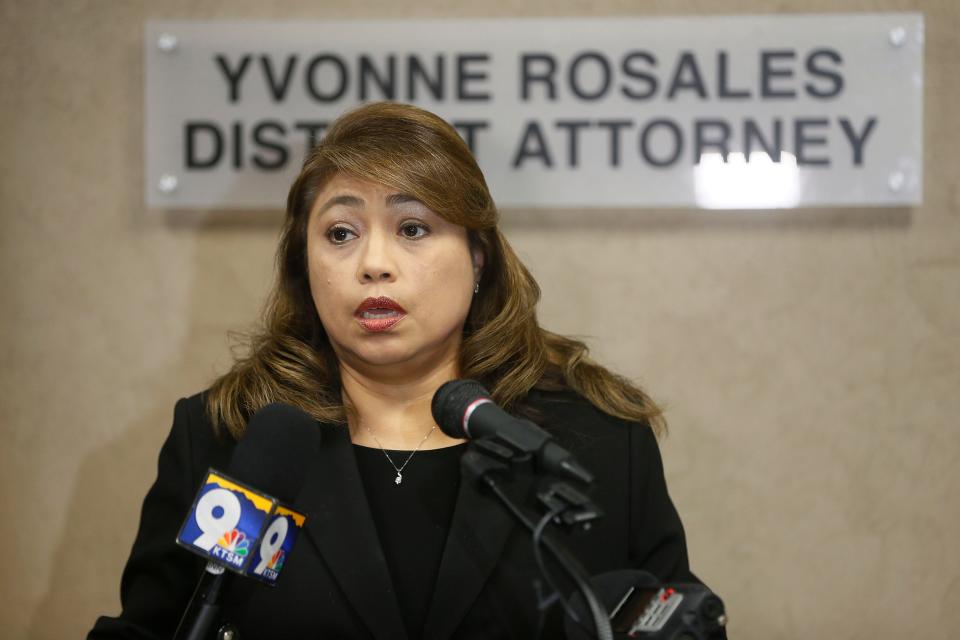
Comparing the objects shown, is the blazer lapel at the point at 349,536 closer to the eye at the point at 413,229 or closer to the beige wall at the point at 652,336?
the eye at the point at 413,229

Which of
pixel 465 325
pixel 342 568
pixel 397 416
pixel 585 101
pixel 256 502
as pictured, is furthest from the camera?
pixel 585 101

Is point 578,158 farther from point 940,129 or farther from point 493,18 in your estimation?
point 940,129

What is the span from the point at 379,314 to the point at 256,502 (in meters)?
0.61

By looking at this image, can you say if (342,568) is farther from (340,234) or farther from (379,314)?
(340,234)

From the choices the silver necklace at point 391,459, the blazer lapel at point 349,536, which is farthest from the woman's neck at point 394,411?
the blazer lapel at point 349,536

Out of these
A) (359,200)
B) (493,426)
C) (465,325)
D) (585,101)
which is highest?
(585,101)

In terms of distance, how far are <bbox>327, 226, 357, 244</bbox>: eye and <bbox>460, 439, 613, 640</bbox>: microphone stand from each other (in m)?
0.77

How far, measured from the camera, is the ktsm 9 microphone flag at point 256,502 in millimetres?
1236

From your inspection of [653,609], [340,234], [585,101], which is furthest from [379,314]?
[585,101]

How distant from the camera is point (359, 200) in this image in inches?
73.7

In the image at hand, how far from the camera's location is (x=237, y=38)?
259 cm

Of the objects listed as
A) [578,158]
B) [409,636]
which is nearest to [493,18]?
[578,158]

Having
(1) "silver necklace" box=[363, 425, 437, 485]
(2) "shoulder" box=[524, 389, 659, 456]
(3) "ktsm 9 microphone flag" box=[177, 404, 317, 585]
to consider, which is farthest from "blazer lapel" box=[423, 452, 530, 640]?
(3) "ktsm 9 microphone flag" box=[177, 404, 317, 585]

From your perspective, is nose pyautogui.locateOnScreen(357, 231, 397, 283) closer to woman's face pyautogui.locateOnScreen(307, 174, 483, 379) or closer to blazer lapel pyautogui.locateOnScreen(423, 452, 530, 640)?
woman's face pyautogui.locateOnScreen(307, 174, 483, 379)
